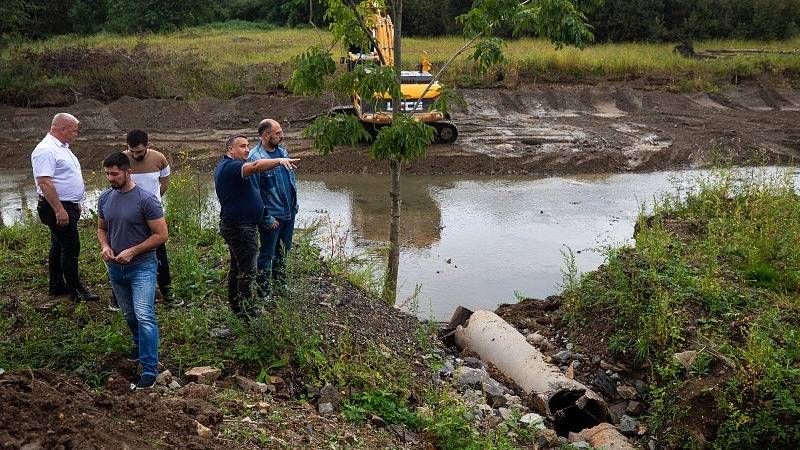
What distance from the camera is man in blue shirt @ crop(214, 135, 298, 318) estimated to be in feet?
21.2

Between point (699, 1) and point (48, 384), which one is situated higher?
point (699, 1)

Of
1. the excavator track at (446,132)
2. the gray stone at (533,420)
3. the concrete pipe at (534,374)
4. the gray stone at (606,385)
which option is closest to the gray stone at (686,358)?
the gray stone at (606,385)

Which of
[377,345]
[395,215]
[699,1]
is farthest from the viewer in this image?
[699,1]

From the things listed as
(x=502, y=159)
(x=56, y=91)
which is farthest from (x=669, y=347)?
(x=56, y=91)

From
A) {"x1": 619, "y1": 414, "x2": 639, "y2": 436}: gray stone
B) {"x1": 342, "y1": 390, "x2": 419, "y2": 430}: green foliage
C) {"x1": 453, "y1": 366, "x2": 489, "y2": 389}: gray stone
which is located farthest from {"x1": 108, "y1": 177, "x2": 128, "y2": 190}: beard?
{"x1": 619, "y1": 414, "x2": 639, "y2": 436}: gray stone

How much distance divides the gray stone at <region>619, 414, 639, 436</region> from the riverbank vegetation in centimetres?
107

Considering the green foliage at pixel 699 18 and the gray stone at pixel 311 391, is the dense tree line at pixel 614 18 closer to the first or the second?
the green foliage at pixel 699 18

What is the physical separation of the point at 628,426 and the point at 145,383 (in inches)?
159

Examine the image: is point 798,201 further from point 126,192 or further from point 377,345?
point 126,192

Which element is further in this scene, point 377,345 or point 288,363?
point 377,345

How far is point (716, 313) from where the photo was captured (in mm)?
7449

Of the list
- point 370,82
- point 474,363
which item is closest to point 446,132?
point 370,82

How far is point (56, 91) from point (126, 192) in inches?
773

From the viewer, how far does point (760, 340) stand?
6488 millimetres
